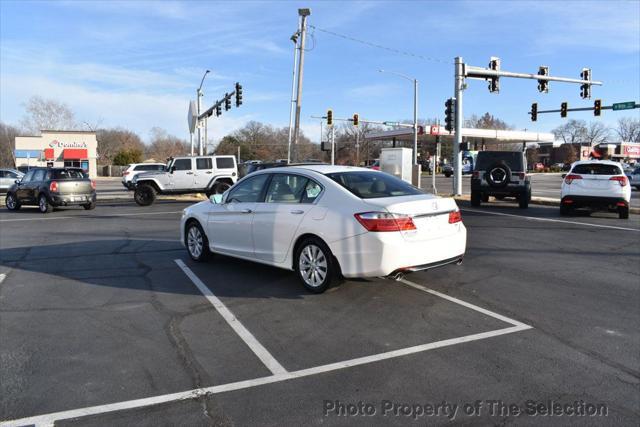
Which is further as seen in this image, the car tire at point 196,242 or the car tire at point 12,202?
the car tire at point 12,202

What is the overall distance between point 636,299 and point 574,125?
493ft

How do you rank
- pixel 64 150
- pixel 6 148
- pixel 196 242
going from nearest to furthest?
pixel 196 242
pixel 64 150
pixel 6 148

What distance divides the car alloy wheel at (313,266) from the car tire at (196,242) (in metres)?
2.37

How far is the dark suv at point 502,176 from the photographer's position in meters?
17.6

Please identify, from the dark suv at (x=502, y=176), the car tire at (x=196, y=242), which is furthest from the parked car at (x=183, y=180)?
the car tire at (x=196, y=242)

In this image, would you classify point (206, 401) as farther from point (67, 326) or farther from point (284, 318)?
point (67, 326)

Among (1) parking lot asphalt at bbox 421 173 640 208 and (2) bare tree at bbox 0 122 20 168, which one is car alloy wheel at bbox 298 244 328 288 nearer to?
(1) parking lot asphalt at bbox 421 173 640 208

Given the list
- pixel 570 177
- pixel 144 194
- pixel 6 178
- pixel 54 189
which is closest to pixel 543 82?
pixel 570 177

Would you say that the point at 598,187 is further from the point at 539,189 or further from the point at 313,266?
the point at 539,189

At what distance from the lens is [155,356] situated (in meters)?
4.37

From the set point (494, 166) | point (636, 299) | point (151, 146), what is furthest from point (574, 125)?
point (636, 299)

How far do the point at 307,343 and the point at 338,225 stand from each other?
156 centimetres

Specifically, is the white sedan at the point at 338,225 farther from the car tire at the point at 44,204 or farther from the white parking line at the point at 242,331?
the car tire at the point at 44,204

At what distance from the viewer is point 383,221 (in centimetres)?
553
